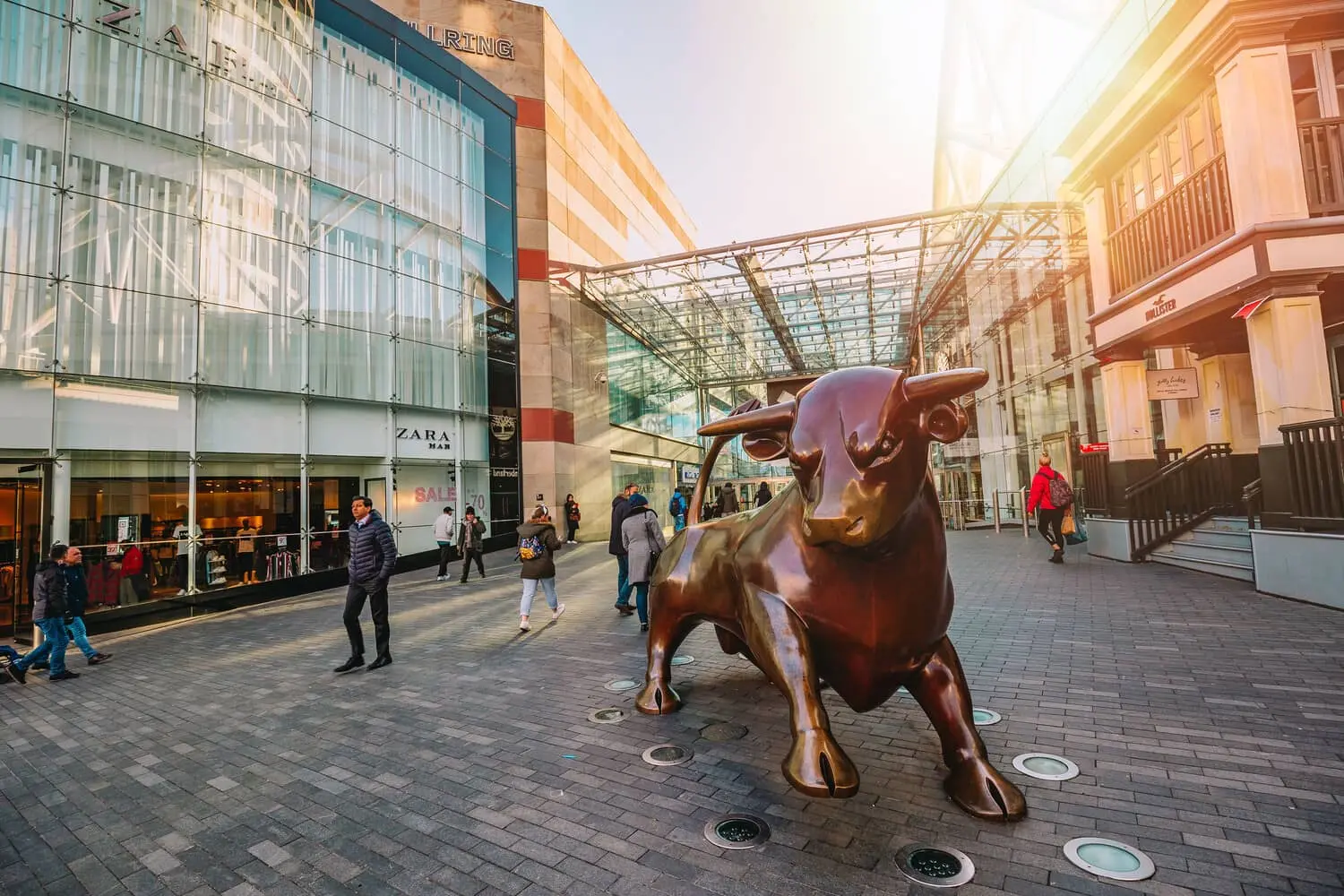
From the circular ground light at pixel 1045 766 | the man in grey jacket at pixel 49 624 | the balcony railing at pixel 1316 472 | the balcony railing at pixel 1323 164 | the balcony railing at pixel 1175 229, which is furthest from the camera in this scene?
the balcony railing at pixel 1175 229

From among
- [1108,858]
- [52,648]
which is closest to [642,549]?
[1108,858]

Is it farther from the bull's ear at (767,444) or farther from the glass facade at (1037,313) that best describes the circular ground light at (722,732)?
the glass facade at (1037,313)

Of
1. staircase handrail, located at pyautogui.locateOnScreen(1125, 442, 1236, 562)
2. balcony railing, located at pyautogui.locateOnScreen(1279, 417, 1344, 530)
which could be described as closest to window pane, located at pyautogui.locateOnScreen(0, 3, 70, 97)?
balcony railing, located at pyautogui.locateOnScreen(1279, 417, 1344, 530)

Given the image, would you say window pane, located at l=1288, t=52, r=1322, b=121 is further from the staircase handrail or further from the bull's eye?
the bull's eye

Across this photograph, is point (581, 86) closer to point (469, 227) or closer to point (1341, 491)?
point (469, 227)

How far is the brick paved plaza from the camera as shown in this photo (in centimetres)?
259

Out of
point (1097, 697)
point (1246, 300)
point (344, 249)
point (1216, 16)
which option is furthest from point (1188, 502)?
point (344, 249)

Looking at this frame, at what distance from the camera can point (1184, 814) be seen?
2.82m

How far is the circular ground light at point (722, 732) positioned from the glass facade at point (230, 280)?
11102 millimetres

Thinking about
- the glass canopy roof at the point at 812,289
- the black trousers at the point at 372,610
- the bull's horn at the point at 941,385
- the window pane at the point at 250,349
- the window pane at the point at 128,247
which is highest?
the glass canopy roof at the point at 812,289

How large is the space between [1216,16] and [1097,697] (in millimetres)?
9602

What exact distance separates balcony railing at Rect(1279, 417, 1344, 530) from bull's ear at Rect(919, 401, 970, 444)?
779 cm

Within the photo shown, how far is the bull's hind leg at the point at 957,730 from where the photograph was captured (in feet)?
9.30

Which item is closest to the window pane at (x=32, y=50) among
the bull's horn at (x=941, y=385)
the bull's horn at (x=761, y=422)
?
the bull's horn at (x=761, y=422)
